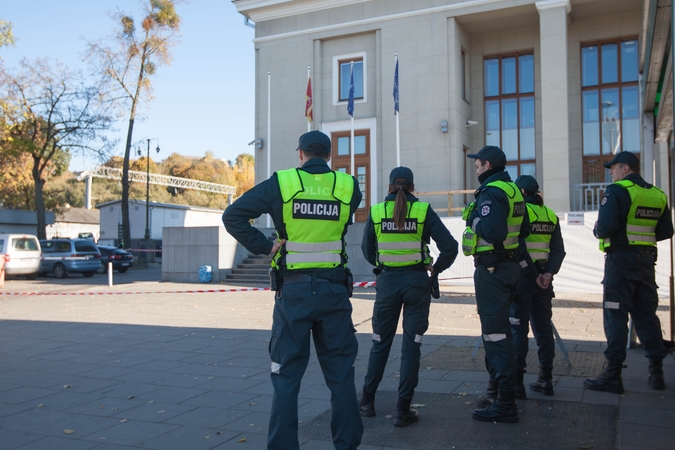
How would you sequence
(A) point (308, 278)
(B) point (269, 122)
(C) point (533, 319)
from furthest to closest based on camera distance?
(B) point (269, 122), (C) point (533, 319), (A) point (308, 278)

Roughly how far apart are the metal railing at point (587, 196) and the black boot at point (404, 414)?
1831cm

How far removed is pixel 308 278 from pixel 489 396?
7.65ft

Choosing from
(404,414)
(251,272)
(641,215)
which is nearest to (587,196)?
(251,272)

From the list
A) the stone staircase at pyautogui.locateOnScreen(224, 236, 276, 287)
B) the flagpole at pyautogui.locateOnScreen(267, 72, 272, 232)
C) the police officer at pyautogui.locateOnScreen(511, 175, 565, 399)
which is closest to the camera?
the police officer at pyautogui.locateOnScreen(511, 175, 565, 399)

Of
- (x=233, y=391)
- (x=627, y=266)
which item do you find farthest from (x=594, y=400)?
(x=233, y=391)

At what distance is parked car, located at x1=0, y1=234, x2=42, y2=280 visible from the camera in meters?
25.2

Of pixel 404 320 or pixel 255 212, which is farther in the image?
pixel 404 320

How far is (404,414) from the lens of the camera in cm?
502

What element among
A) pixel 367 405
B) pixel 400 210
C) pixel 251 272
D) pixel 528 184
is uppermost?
pixel 528 184

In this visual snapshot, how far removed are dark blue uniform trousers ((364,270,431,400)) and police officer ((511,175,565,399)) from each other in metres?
1.14

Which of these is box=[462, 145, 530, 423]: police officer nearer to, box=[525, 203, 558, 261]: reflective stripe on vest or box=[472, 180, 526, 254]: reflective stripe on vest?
box=[472, 180, 526, 254]: reflective stripe on vest

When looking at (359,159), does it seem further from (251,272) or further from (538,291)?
(538,291)

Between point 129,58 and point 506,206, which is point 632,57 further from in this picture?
point 129,58

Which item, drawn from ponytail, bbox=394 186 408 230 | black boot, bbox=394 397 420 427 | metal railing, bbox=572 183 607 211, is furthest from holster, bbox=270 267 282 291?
metal railing, bbox=572 183 607 211
